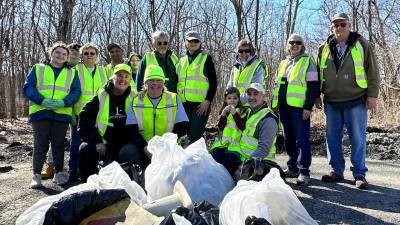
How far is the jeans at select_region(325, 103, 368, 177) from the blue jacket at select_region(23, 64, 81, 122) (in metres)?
3.13

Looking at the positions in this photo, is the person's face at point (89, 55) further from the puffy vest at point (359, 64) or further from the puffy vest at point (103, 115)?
the puffy vest at point (359, 64)

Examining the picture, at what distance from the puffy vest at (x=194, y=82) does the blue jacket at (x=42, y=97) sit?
4.33ft

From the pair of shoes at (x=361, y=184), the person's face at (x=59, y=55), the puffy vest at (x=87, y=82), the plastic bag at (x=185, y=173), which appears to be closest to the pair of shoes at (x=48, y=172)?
the puffy vest at (x=87, y=82)

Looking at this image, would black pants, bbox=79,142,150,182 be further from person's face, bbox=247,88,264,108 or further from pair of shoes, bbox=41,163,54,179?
person's face, bbox=247,88,264,108

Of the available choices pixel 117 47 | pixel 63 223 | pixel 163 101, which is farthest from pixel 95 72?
pixel 63 223

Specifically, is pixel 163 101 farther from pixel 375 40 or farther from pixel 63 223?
pixel 375 40

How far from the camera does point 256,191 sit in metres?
2.93

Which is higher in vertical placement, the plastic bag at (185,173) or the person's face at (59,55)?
the person's face at (59,55)

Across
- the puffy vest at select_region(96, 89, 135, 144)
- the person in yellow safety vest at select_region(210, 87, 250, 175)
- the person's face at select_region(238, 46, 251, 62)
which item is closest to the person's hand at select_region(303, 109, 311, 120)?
the person in yellow safety vest at select_region(210, 87, 250, 175)

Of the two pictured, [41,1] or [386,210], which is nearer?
[386,210]

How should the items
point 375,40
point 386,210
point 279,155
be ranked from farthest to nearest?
point 375,40 < point 279,155 < point 386,210

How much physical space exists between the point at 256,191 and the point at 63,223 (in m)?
1.26

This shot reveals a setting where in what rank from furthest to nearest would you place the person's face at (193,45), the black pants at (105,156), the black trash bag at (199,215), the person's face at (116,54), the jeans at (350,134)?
the person's face at (116,54)
the person's face at (193,45)
the jeans at (350,134)
the black pants at (105,156)
the black trash bag at (199,215)

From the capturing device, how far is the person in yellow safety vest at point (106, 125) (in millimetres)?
4777
